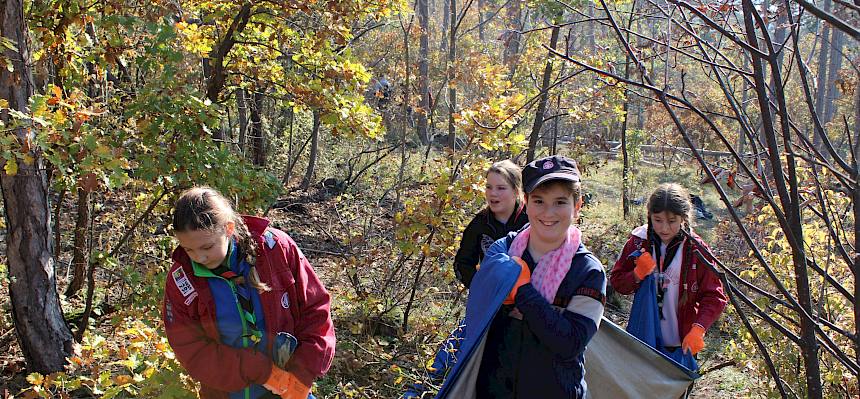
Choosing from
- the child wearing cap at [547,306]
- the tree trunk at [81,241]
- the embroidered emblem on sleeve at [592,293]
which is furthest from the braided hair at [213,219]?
the tree trunk at [81,241]

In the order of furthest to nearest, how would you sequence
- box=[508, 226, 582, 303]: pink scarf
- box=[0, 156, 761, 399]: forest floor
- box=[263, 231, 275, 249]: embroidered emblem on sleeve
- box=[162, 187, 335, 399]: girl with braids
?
box=[0, 156, 761, 399]: forest floor → box=[263, 231, 275, 249]: embroidered emblem on sleeve → box=[162, 187, 335, 399]: girl with braids → box=[508, 226, 582, 303]: pink scarf

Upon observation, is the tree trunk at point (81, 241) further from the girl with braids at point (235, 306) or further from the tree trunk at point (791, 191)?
the tree trunk at point (791, 191)

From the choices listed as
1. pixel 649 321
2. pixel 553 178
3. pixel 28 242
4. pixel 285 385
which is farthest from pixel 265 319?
pixel 28 242

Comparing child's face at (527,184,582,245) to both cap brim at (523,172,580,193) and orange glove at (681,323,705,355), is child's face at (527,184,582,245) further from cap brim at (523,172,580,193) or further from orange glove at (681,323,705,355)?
orange glove at (681,323,705,355)

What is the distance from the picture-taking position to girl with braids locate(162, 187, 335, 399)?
8.04 ft

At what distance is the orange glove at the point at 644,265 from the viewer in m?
3.48

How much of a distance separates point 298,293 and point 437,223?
7.67ft

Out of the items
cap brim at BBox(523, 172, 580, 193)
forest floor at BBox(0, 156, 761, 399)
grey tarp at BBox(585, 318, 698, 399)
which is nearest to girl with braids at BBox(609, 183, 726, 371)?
grey tarp at BBox(585, 318, 698, 399)

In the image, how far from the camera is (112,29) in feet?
14.4

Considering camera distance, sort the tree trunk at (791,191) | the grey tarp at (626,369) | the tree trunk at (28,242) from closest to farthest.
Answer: the tree trunk at (791,191) → the grey tarp at (626,369) → the tree trunk at (28,242)

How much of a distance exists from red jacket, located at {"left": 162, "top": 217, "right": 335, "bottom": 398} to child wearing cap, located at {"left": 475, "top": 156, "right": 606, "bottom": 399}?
657mm

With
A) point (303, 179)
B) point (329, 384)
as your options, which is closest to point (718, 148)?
point (303, 179)

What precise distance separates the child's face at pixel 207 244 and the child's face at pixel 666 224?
2179 millimetres

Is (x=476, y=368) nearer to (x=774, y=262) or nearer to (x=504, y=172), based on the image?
(x=504, y=172)
